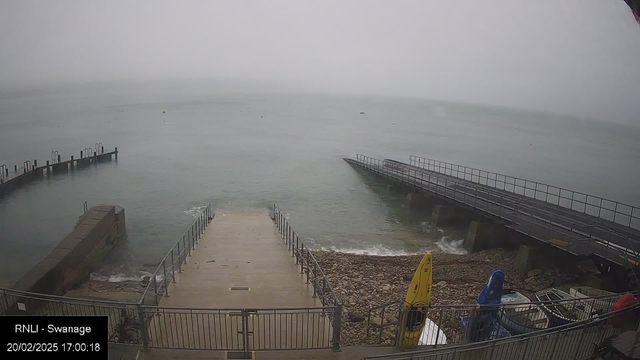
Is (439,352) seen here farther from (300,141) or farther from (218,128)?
(218,128)

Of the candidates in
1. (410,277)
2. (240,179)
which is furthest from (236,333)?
(240,179)

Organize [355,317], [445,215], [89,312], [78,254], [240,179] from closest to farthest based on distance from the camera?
[89,312] → [355,317] → [78,254] → [445,215] → [240,179]

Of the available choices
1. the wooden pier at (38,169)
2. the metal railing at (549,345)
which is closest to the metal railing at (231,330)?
the metal railing at (549,345)

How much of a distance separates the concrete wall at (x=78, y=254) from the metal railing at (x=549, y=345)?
44.7ft

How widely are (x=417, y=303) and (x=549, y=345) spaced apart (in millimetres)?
2370

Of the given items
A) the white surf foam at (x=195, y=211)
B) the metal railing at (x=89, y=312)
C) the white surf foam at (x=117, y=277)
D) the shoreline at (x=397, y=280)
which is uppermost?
the metal railing at (x=89, y=312)

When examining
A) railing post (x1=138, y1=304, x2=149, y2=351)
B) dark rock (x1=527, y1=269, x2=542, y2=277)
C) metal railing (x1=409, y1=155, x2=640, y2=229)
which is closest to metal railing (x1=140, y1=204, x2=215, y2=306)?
railing post (x1=138, y1=304, x2=149, y2=351)

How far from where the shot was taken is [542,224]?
20.1 metres

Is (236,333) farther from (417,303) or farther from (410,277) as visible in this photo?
(410,277)

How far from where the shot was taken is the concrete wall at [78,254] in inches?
573

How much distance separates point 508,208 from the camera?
22.5m

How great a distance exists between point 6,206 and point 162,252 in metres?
16.6

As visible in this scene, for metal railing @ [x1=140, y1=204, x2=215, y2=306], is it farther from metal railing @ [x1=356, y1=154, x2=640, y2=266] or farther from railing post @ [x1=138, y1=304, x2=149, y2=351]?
metal railing @ [x1=356, y1=154, x2=640, y2=266]

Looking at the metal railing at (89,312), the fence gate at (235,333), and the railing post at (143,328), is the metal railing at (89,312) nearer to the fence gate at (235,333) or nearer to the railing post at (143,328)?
the fence gate at (235,333)
